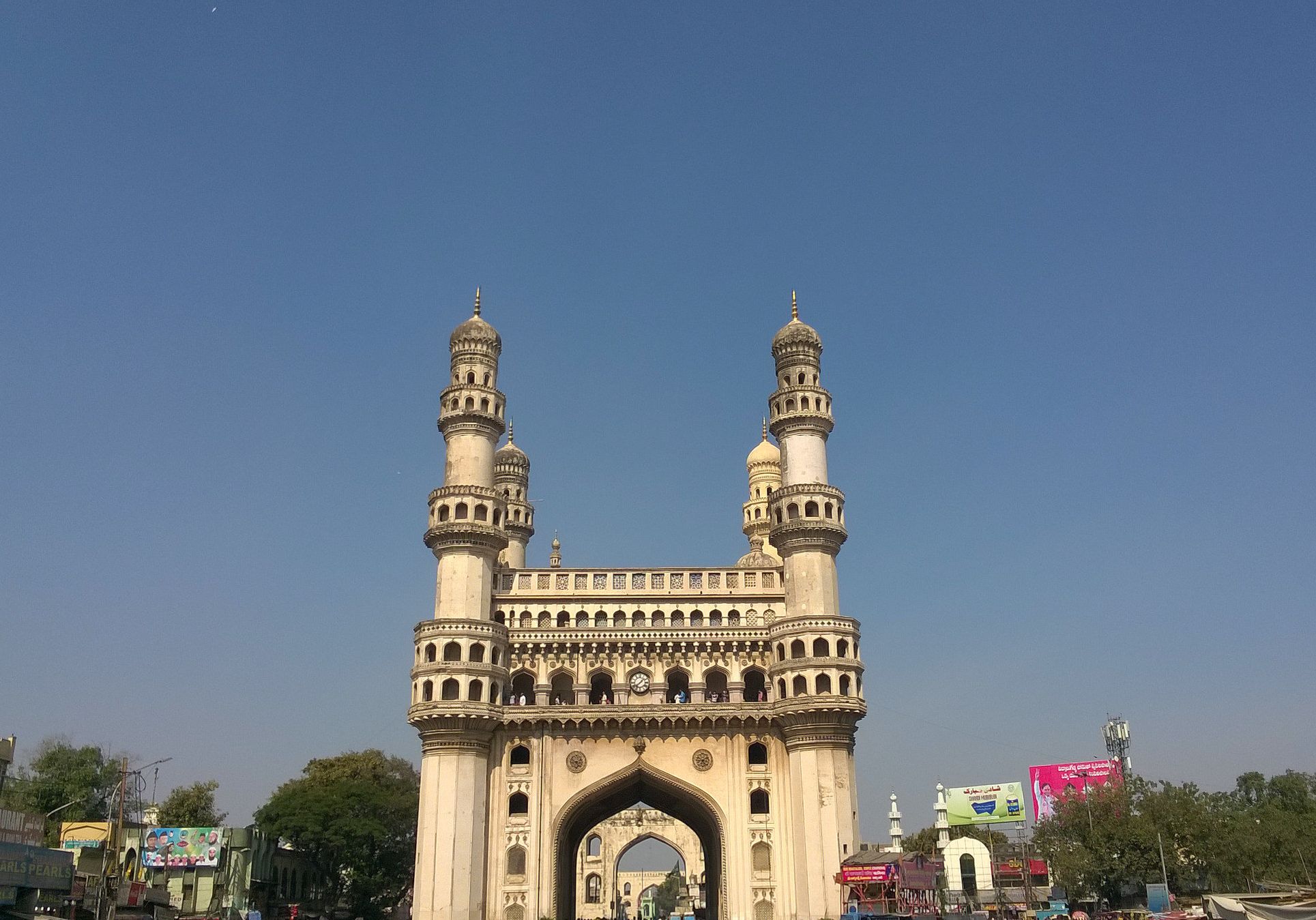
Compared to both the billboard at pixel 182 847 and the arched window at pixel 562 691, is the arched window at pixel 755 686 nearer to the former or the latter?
the arched window at pixel 562 691

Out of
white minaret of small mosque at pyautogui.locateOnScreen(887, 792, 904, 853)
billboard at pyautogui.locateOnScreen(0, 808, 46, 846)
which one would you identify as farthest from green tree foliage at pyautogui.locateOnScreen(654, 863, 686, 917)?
billboard at pyautogui.locateOnScreen(0, 808, 46, 846)

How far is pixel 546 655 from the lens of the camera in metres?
53.3

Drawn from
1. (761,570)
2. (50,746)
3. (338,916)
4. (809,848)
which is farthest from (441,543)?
(50,746)

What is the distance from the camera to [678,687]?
5538 cm

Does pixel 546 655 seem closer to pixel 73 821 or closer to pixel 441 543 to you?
pixel 441 543

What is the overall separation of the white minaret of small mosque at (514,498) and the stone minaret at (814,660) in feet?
52.6

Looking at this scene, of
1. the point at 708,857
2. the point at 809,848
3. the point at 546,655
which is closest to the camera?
the point at 809,848

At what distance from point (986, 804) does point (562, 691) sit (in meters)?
40.9

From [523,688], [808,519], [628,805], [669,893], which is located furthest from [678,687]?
[669,893]

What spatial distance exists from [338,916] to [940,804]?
42.0 m

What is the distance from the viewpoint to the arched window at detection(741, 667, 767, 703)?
53562 mm

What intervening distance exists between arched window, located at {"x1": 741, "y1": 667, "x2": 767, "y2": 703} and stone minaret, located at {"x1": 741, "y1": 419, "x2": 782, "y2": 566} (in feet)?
62.0

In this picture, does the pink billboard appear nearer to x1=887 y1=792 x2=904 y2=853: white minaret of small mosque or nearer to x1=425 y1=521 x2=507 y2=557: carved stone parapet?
x1=887 y1=792 x2=904 y2=853: white minaret of small mosque

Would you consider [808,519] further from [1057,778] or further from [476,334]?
[1057,778]
